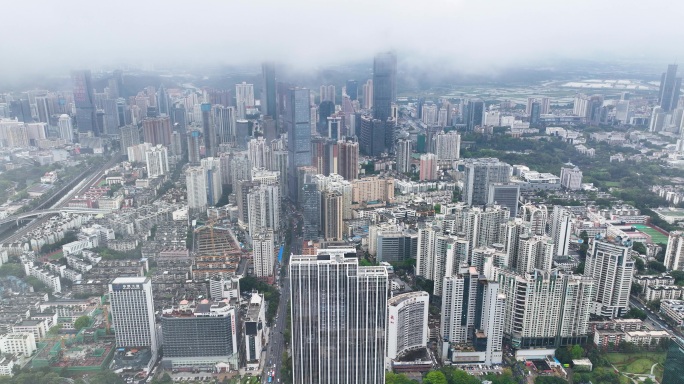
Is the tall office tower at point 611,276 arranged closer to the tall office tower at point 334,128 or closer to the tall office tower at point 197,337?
the tall office tower at point 197,337

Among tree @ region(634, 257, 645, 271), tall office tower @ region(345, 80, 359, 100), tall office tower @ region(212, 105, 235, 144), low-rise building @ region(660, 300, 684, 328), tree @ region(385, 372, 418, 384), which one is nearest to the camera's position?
tree @ region(385, 372, 418, 384)

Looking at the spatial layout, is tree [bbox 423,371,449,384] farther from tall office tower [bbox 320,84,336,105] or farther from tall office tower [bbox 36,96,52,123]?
tall office tower [bbox 320,84,336,105]

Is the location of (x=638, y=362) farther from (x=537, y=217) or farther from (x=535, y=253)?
(x=537, y=217)

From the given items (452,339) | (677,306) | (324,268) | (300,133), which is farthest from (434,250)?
(300,133)

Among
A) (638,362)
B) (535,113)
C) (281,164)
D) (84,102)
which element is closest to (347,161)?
(281,164)

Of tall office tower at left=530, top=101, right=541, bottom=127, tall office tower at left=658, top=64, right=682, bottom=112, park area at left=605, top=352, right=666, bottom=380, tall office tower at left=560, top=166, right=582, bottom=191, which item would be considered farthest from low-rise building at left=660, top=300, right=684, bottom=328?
tall office tower at left=530, top=101, right=541, bottom=127

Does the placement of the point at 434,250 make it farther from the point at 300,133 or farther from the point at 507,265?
the point at 300,133
